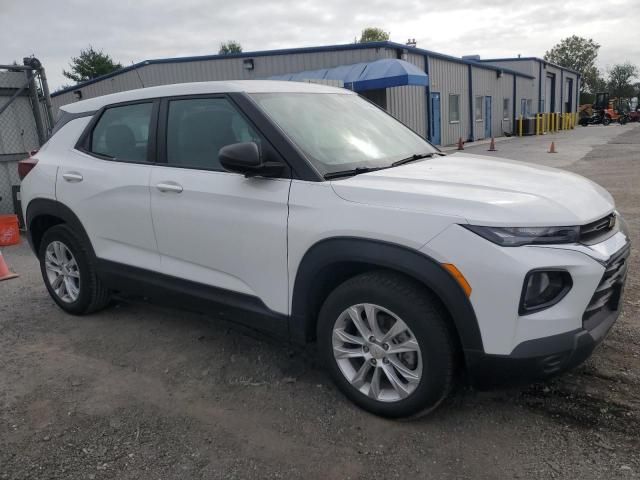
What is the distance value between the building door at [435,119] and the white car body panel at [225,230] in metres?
21.6

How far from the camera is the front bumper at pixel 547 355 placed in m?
2.39

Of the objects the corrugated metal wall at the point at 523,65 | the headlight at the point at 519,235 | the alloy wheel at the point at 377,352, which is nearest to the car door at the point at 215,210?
the alloy wheel at the point at 377,352

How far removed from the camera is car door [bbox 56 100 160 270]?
3742 mm

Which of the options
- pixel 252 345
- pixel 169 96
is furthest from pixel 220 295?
pixel 169 96

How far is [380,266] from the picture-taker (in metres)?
2.72

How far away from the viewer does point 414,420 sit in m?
2.86

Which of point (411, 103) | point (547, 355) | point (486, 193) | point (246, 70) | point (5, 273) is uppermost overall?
point (246, 70)

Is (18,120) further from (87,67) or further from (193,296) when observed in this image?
(87,67)

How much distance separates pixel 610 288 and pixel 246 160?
1.92 m

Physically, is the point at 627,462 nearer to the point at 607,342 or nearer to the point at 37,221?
the point at 607,342

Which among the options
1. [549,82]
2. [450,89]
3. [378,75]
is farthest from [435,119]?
[549,82]

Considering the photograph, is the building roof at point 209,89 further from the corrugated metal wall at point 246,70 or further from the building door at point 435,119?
the building door at point 435,119

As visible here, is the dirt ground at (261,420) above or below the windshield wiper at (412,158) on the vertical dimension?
below

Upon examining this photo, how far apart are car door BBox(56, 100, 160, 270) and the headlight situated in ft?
7.39
